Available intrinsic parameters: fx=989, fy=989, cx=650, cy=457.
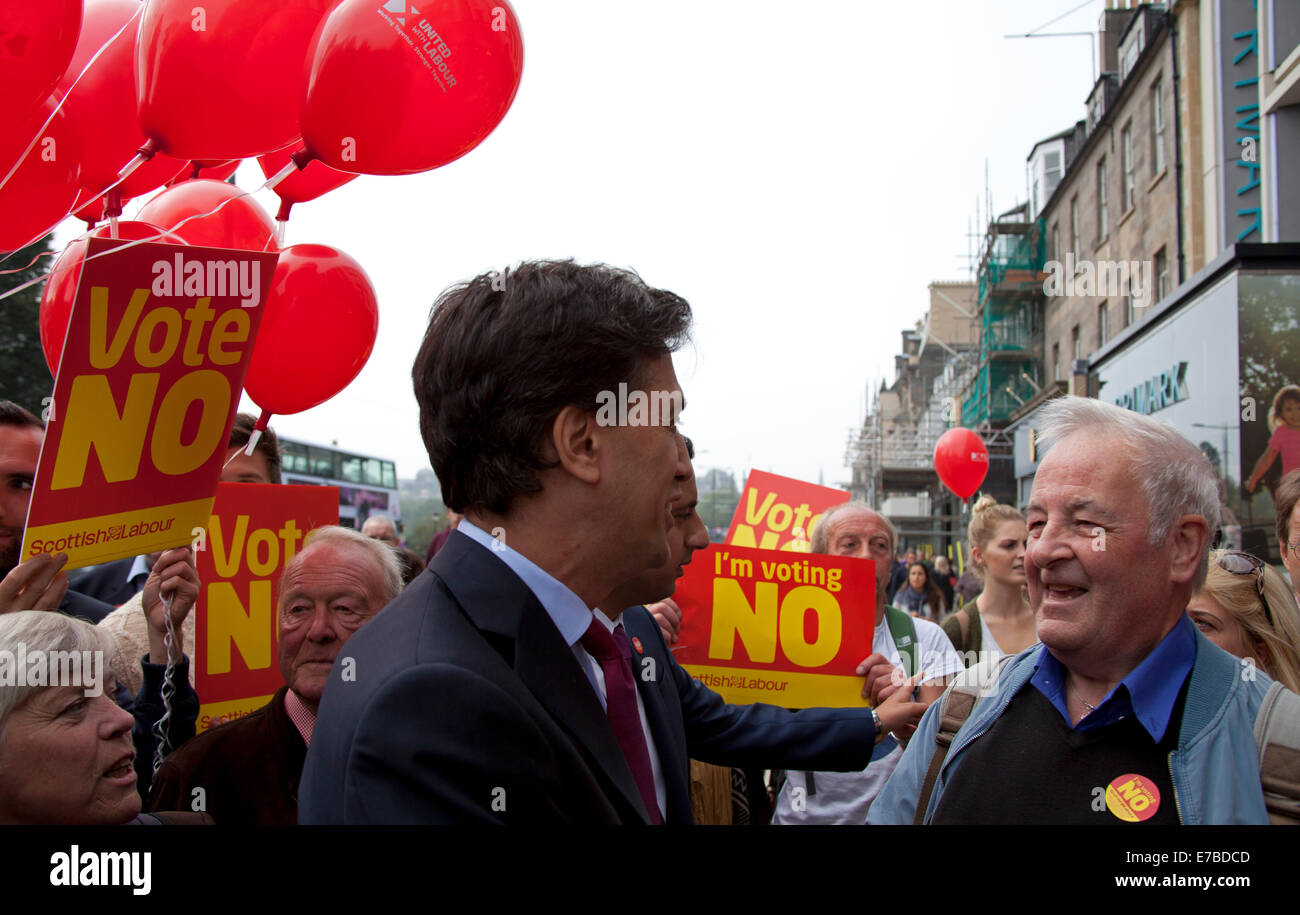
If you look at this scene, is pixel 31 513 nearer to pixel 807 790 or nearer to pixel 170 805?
pixel 170 805

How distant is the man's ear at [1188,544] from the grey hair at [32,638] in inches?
98.8

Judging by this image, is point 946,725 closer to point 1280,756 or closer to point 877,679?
point 1280,756

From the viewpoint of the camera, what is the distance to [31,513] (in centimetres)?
235

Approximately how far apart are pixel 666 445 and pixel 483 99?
1.66 m

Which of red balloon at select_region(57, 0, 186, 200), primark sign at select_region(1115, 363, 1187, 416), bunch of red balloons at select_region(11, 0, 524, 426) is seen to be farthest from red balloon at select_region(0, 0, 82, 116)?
primark sign at select_region(1115, 363, 1187, 416)

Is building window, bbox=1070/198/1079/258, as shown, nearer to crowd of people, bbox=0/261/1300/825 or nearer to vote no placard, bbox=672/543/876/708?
vote no placard, bbox=672/543/876/708

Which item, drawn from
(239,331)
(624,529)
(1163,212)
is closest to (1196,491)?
(624,529)

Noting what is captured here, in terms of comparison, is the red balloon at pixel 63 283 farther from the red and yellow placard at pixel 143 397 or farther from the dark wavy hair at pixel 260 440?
the dark wavy hair at pixel 260 440

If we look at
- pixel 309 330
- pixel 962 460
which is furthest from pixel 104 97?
pixel 962 460

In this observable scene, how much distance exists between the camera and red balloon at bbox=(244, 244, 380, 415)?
3.56 metres

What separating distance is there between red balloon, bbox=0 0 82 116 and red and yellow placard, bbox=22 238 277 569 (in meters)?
0.41

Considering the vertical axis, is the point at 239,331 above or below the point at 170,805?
above

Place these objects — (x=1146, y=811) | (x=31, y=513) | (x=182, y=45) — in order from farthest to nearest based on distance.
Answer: (x=182, y=45)
(x=31, y=513)
(x=1146, y=811)

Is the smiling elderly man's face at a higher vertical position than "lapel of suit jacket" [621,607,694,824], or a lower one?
higher
